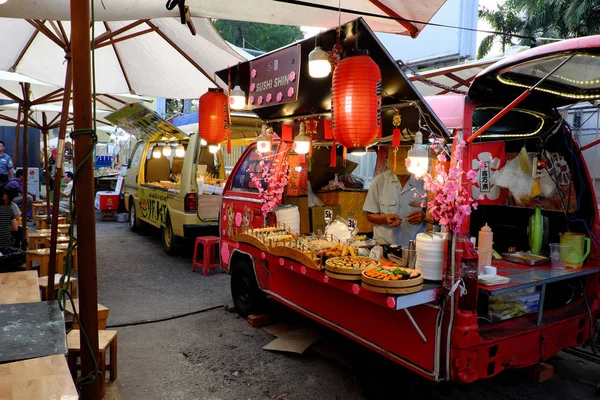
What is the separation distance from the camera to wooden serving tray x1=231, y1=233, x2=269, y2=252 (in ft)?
16.5

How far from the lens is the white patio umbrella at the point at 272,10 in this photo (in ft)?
11.9

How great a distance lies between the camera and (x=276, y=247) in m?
4.70

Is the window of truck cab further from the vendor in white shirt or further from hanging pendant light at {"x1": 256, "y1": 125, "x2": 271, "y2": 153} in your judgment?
the vendor in white shirt

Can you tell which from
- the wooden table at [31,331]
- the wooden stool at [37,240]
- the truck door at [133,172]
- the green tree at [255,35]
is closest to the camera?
the wooden table at [31,331]

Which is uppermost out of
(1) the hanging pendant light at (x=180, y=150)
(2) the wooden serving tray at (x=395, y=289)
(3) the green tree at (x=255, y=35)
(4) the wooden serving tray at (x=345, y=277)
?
(3) the green tree at (x=255, y=35)

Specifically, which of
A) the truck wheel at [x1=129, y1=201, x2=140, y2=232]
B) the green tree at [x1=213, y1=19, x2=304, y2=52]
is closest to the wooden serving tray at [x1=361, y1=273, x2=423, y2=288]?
the truck wheel at [x1=129, y1=201, x2=140, y2=232]

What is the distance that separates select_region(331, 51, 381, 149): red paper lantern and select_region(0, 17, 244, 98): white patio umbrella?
7.25 feet

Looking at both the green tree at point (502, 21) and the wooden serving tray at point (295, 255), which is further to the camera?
the green tree at point (502, 21)

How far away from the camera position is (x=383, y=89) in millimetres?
3863

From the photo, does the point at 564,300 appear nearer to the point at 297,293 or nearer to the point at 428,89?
the point at 297,293

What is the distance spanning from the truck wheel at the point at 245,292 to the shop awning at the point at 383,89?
7.03 ft

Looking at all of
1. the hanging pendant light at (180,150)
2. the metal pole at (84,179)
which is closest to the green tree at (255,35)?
the hanging pendant light at (180,150)

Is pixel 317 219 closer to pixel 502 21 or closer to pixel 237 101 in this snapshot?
pixel 237 101

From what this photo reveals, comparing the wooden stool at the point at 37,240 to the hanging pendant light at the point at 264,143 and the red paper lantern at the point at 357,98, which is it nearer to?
the hanging pendant light at the point at 264,143
